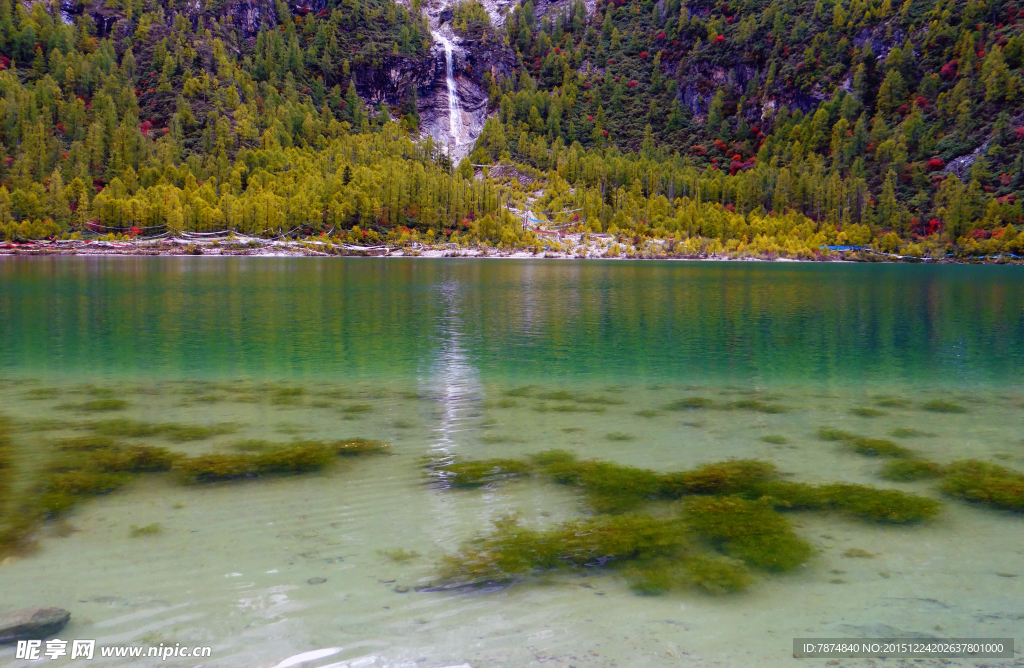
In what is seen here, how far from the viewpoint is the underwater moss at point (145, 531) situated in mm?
8969

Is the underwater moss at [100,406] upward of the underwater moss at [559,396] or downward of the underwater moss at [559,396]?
upward

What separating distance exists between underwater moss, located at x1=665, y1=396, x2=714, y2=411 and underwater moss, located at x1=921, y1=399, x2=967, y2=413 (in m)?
5.56

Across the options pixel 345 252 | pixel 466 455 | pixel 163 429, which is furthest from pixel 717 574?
pixel 345 252

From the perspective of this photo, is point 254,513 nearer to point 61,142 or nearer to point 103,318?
point 103,318

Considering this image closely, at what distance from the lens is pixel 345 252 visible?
156 m

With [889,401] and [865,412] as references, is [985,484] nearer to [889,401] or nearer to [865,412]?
[865,412]

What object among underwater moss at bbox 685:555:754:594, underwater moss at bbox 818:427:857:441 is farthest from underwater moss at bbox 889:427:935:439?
underwater moss at bbox 685:555:754:594

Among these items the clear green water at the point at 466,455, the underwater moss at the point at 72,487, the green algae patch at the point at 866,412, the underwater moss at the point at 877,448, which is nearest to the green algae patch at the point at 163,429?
the clear green water at the point at 466,455

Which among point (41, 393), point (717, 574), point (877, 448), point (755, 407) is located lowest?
point (717, 574)

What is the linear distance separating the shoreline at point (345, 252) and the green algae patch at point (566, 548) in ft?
481

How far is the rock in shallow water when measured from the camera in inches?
260

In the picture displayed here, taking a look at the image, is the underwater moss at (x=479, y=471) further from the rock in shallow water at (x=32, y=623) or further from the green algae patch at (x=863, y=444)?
the green algae patch at (x=863, y=444)

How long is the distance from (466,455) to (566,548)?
441 cm

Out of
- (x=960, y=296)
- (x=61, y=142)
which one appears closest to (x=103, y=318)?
(x=960, y=296)
